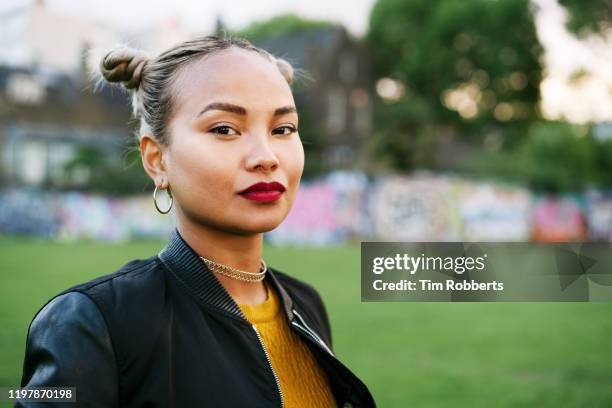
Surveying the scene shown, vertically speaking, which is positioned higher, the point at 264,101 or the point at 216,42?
the point at 216,42

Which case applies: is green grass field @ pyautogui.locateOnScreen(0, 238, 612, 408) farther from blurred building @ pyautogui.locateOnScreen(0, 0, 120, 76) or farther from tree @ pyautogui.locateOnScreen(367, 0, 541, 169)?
tree @ pyautogui.locateOnScreen(367, 0, 541, 169)

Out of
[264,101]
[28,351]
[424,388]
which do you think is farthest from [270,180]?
[424,388]

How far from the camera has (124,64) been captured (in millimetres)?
1814

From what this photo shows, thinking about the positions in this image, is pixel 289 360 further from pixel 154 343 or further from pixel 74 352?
pixel 74 352

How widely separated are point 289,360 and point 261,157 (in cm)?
53

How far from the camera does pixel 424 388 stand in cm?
600

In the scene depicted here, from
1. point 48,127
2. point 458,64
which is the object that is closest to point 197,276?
point 48,127

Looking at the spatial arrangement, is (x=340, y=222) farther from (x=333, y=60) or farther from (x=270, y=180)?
(x=270, y=180)

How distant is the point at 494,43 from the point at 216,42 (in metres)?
38.4

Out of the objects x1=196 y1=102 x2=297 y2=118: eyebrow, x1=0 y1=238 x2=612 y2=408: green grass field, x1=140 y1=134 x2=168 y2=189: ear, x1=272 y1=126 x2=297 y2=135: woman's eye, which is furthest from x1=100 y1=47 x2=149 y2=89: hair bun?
x1=0 y1=238 x2=612 y2=408: green grass field

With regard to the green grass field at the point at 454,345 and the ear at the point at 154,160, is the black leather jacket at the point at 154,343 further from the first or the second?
the green grass field at the point at 454,345

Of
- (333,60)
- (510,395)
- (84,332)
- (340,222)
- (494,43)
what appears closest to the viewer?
(84,332)

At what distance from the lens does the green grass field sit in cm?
591

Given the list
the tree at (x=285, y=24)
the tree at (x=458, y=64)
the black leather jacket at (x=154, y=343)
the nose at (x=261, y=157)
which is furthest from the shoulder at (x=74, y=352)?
the tree at (x=285, y=24)
